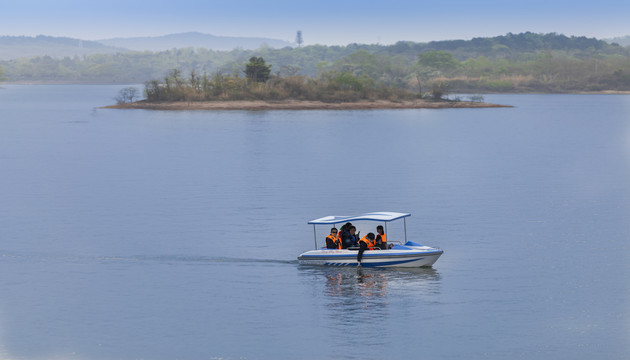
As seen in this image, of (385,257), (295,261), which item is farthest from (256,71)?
(385,257)

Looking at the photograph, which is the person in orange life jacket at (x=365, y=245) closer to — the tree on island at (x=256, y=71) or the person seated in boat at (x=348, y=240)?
the person seated in boat at (x=348, y=240)

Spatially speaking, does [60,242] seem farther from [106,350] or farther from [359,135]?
[359,135]

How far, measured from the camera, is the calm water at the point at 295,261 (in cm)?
3381

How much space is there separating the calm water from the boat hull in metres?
0.56

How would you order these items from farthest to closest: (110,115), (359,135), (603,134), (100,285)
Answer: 1. (110,115)
2. (603,134)
3. (359,135)
4. (100,285)

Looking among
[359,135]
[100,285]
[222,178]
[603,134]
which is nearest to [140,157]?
[222,178]

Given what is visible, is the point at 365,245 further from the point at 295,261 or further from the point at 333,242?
the point at 295,261

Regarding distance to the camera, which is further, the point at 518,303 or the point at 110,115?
the point at 110,115

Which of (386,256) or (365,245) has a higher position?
(365,245)

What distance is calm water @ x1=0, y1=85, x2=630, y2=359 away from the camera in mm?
33812

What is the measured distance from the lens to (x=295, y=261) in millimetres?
46344

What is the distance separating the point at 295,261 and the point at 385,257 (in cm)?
565

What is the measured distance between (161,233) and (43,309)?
17555mm

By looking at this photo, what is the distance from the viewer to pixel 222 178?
273 ft
